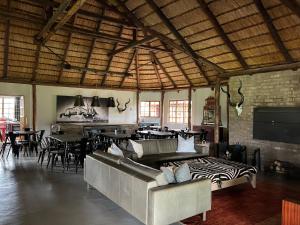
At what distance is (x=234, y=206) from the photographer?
4.65 metres

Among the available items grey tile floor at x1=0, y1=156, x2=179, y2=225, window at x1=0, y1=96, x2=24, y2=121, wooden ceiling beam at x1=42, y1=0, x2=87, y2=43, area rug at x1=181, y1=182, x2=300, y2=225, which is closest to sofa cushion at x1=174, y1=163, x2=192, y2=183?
area rug at x1=181, y1=182, x2=300, y2=225

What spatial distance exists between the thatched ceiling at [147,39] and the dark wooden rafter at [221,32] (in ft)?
0.09

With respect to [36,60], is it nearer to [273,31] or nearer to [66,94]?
[66,94]

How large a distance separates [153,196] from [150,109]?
12179 mm

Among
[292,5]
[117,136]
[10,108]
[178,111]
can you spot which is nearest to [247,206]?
[292,5]

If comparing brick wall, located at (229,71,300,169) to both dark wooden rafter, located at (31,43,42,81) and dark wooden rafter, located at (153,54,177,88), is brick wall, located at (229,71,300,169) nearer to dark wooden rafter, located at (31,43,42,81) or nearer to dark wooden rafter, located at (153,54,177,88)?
dark wooden rafter, located at (153,54,177,88)

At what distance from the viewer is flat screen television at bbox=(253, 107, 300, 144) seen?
23.5 ft

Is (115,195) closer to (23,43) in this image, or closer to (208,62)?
(208,62)

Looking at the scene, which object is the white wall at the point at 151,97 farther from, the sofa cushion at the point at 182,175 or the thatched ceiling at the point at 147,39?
the sofa cushion at the point at 182,175

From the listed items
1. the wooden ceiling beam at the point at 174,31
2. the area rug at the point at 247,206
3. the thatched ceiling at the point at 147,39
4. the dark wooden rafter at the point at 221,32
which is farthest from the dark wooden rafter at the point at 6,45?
the area rug at the point at 247,206

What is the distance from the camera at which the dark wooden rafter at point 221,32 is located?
7.19 meters

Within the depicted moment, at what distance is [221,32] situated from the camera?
305 inches

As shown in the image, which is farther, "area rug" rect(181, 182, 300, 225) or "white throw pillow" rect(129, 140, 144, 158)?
"white throw pillow" rect(129, 140, 144, 158)

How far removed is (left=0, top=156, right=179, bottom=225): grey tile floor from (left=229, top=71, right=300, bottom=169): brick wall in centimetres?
547
